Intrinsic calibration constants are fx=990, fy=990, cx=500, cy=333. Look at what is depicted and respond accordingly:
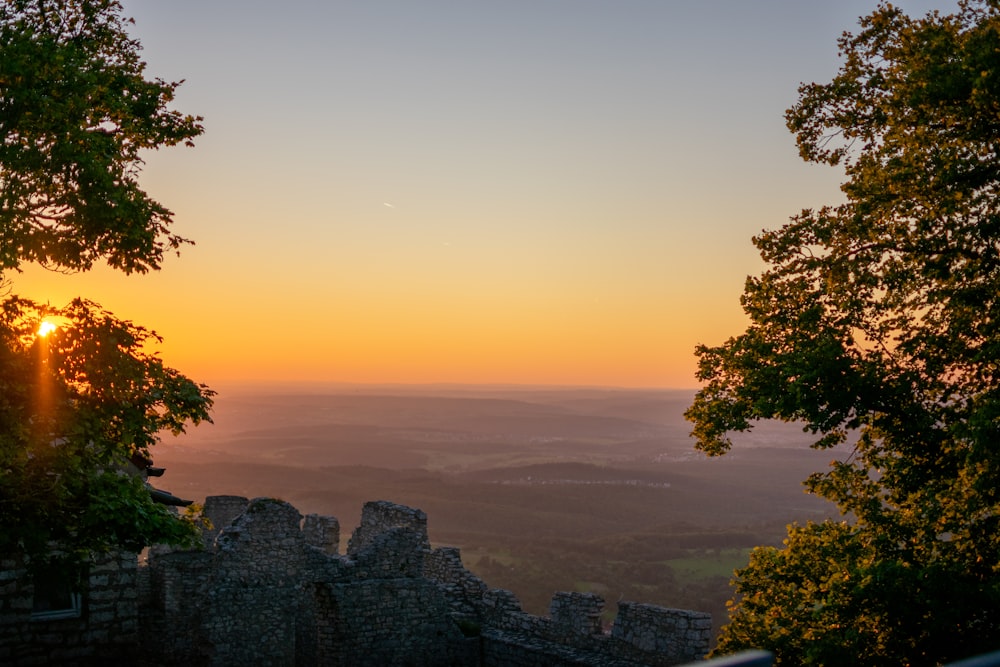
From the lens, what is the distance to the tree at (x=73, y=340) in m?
15.3

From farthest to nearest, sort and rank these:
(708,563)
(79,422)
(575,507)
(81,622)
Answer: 1. (575,507)
2. (708,563)
3. (81,622)
4. (79,422)

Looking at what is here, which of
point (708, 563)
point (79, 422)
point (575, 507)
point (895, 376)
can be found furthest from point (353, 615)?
point (575, 507)

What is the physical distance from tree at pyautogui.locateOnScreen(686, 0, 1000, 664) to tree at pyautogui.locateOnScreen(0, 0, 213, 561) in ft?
32.9

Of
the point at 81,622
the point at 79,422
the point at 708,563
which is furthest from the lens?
the point at 708,563

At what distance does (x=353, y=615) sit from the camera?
2414 cm

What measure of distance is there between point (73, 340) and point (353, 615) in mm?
11230

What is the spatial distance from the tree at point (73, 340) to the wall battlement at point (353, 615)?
5.36m

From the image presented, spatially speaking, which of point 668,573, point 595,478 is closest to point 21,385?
point 668,573

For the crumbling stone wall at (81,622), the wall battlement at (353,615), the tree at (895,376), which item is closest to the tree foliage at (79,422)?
the crumbling stone wall at (81,622)


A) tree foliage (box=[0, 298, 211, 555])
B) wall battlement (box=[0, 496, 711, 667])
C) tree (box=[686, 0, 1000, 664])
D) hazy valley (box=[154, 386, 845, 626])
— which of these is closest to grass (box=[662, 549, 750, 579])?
hazy valley (box=[154, 386, 845, 626])

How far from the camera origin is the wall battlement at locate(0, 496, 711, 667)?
22.5 meters

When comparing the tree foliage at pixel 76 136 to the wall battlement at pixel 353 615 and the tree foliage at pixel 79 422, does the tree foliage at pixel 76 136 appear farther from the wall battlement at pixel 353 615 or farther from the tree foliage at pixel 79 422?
the wall battlement at pixel 353 615

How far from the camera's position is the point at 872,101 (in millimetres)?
18750

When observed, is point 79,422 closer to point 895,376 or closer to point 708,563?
point 895,376
